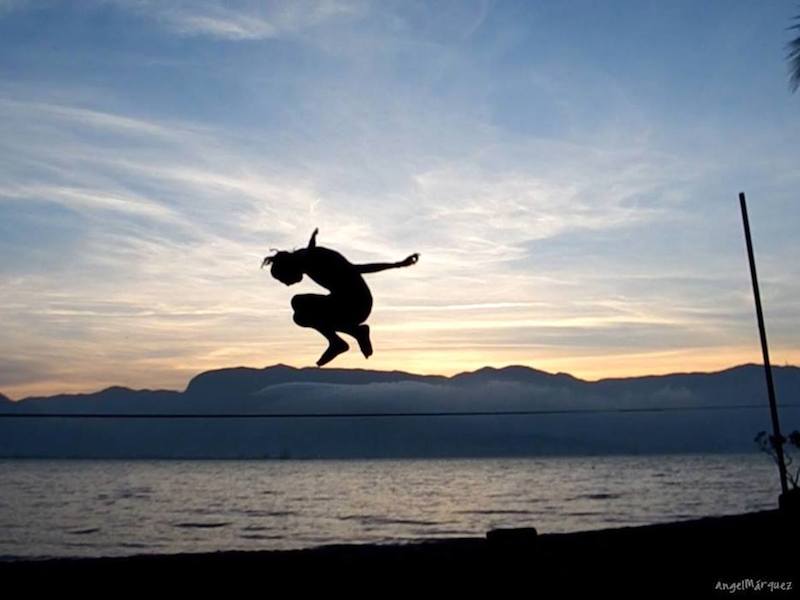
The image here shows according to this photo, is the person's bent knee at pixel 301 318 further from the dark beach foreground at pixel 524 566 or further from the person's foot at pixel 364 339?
the dark beach foreground at pixel 524 566

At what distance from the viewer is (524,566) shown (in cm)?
609

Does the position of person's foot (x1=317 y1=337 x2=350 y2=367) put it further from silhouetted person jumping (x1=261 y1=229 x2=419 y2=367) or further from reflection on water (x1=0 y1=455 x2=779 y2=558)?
reflection on water (x1=0 y1=455 x2=779 y2=558)

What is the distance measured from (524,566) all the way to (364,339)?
7.29ft

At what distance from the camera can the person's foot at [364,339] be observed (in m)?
6.70

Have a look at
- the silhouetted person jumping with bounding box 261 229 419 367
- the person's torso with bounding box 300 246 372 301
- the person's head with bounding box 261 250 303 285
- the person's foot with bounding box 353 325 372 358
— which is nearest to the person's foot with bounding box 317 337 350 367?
the silhouetted person jumping with bounding box 261 229 419 367

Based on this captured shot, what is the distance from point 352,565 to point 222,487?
92745mm

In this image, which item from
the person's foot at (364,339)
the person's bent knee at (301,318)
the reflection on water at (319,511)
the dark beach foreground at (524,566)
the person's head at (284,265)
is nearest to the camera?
the person's head at (284,265)

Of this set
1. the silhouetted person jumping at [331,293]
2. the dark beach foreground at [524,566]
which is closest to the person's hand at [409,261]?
the silhouetted person jumping at [331,293]

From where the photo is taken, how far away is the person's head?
19.5 feet

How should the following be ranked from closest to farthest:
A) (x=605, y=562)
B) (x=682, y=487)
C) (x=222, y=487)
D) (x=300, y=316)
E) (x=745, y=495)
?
(x=300, y=316) → (x=605, y=562) → (x=745, y=495) → (x=682, y=487) → (x=222, y=487)

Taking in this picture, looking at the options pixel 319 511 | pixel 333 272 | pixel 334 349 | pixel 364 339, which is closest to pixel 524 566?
pixel 364 339

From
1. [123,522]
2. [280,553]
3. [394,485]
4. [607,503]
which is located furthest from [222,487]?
[280,553]

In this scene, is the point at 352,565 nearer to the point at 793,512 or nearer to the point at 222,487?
the point at 793,512

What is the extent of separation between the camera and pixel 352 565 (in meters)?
9.09
